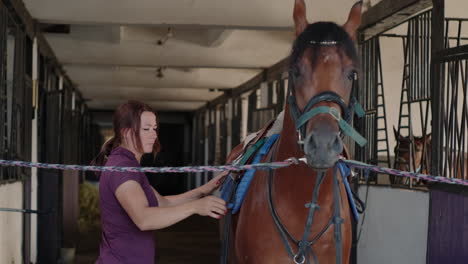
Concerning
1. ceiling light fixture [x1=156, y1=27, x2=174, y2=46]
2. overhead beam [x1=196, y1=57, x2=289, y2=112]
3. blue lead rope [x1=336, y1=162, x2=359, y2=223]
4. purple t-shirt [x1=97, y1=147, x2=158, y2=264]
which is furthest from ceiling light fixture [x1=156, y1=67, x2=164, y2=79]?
purple t-shirt [x1=97, y1=147, x2=158, y2=264]

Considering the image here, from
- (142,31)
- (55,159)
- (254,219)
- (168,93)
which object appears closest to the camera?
(254,219)

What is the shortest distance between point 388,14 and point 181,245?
398 centimetres

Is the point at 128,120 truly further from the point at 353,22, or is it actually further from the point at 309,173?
the point at 353,22

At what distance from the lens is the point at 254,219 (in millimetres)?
2490

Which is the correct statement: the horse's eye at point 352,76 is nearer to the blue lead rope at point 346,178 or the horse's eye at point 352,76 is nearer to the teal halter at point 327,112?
the teal halter at point 327,112

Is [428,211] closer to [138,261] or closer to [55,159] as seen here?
[138,261]

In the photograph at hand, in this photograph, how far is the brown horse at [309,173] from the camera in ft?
6.67

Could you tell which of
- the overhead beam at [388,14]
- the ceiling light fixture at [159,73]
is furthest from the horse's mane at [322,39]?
the ceiling light fixture at [159,73]

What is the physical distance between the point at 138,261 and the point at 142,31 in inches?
243

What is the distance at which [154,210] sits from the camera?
217 cm

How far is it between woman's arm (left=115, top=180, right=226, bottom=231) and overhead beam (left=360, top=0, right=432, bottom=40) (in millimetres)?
2896

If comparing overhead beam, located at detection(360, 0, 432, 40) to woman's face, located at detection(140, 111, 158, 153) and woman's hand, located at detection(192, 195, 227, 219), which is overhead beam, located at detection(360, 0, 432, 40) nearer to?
woman's face, located at detection(140, 111, 158, 153)

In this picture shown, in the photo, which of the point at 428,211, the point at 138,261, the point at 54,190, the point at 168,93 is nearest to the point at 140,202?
the point at 138,261

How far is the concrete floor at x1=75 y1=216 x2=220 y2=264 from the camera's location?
263 inches
